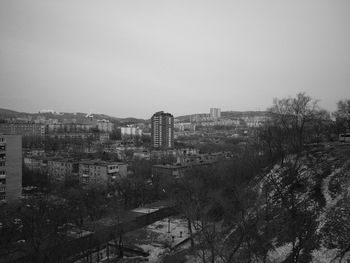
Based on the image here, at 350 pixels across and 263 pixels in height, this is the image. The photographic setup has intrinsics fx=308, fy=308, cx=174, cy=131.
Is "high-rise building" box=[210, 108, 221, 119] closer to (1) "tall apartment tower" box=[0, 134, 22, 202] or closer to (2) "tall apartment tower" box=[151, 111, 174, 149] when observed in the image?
(2) "tall apartment tower" box=[151, 111, 174, 149]

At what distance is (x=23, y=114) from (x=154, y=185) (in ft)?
406

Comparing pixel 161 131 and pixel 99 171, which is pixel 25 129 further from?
pixel 99 171

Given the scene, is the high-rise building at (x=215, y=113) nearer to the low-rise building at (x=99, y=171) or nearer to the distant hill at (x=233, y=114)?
the distant hill at (x=233, y=114)

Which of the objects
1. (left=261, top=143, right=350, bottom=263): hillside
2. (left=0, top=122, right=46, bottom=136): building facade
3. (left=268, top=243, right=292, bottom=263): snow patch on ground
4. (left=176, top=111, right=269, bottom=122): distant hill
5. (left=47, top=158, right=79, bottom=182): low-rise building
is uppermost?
(left=176, top=111, right=269, bottom=122): distant hill

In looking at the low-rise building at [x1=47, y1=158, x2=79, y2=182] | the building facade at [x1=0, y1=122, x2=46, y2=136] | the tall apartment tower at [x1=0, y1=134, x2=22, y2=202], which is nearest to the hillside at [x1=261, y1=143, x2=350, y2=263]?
the tall apartment tower at [x1=0, y1=134, x2=22, y2=202]

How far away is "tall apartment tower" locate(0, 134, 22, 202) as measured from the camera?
23.0 m

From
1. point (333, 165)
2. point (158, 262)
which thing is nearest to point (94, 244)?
point (158, 262)

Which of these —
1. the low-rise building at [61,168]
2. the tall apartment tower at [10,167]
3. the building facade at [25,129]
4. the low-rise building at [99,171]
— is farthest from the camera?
the building facade at [25,129]

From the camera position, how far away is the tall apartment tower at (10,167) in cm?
2305

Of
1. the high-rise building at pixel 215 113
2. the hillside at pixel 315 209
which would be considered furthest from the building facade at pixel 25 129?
the high-rise building at pixel 215 113

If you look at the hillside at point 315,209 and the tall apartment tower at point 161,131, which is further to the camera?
the tall apartment tower at point 161,131

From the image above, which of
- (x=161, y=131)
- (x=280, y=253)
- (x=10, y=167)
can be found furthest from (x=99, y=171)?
(x=161, y=131)

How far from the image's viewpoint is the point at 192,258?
13.0 m

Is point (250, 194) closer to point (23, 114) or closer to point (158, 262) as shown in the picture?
point (158, 262)
